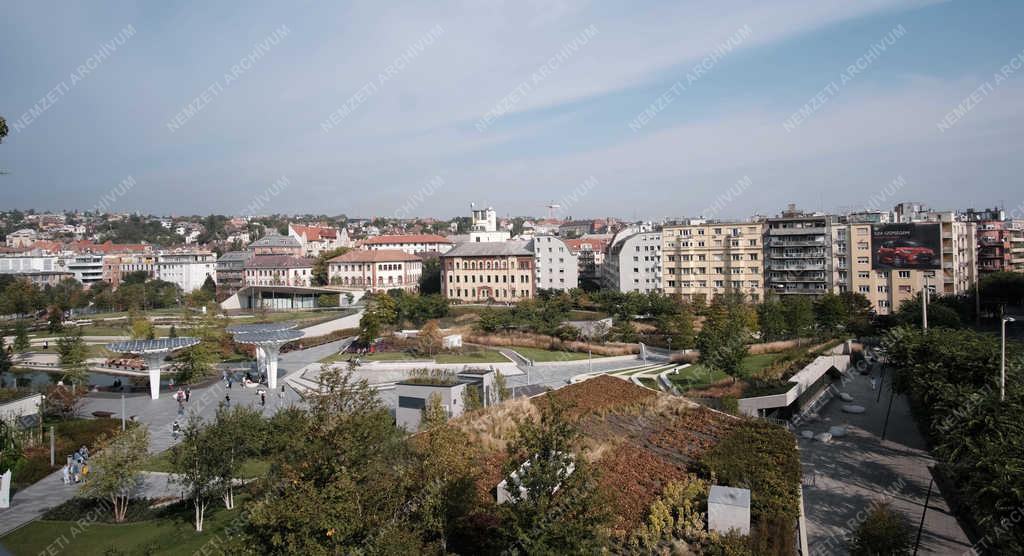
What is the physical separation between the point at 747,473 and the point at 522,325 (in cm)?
2964

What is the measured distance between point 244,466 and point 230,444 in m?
4.05

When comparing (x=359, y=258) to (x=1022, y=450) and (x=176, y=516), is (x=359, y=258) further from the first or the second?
(x=1022, y=450)

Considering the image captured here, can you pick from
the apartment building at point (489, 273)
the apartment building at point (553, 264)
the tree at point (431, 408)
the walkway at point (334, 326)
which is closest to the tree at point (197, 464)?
the tree at point (431, 408)

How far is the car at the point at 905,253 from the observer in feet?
158

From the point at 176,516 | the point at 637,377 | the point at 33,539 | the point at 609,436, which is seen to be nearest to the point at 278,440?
the point at 176,516

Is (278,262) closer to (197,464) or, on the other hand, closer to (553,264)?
(553,264)

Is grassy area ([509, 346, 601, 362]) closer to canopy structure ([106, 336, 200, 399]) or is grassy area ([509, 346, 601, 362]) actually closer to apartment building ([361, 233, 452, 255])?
canopy structure ([106, 336, 200, 399])

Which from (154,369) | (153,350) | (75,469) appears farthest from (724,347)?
(154,369)

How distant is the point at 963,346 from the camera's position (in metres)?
20.4

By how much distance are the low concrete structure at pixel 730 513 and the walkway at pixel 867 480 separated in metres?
3.98

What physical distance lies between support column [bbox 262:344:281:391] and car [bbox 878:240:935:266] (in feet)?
148

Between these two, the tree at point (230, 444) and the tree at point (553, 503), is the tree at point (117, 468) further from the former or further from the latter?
the tree at point (553, 503)

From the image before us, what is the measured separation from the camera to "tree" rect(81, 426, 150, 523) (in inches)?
593

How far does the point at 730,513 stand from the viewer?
37.6 ft
